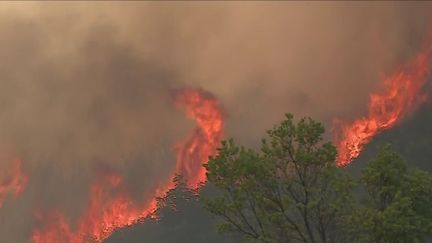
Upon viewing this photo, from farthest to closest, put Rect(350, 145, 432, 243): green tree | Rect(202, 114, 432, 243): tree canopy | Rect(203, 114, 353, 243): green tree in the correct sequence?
1. Rect(203, 114, 353, 243): green tree
2. Rect(202, 114, 432, 243): tree canopy
3. Rect(350, 145, 432, 243): green tree

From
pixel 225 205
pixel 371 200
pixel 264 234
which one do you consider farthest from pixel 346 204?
pixel 225 205

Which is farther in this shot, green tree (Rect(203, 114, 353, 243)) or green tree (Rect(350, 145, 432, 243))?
green tree (Rect(203, 114, 353, 243))

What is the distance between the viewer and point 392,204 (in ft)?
131

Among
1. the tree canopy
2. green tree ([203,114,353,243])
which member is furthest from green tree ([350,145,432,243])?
green tree ([203,114,353,243])

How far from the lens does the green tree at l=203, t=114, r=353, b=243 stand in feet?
144

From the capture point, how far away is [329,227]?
4625cm

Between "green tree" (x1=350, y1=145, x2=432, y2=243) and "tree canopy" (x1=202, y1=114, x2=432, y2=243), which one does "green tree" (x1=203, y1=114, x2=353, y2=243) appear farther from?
"green tree" (x1=350, y1=145, x2=432, y2=243)

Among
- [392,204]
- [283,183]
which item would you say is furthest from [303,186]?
[392,204]

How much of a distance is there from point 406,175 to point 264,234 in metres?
14.4

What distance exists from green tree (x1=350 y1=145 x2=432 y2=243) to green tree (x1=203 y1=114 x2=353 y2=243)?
250 centimetres

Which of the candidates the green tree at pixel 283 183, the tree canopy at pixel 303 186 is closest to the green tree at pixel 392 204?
the tree canopy at pixel 303 186

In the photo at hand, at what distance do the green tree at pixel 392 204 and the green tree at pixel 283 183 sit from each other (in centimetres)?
250

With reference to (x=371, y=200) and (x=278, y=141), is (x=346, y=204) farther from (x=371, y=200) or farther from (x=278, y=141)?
(x=278, y=141)

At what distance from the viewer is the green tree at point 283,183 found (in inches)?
1722
